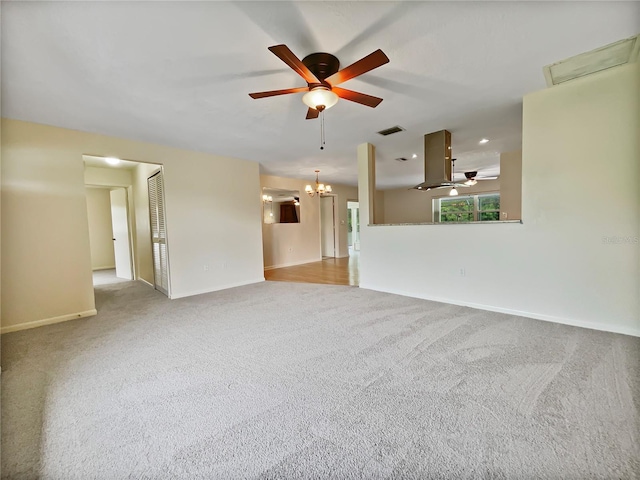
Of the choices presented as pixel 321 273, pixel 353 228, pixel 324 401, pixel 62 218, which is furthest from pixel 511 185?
pixel 62 218

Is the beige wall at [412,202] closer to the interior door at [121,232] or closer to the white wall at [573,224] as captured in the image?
the white wall at [573,224]

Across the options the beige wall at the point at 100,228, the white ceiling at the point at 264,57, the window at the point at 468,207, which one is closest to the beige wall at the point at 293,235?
the white ceiling at the point at 264,57

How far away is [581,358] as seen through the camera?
6.77ft

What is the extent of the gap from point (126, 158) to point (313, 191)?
4.07 meters

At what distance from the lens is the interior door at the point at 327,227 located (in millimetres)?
8617

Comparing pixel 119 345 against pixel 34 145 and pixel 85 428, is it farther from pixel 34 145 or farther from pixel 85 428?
pixel 34 145

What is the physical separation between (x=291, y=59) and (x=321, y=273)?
4.83m

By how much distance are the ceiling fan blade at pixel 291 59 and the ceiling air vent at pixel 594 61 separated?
222 cm

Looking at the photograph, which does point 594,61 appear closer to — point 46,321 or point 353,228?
point 46,321

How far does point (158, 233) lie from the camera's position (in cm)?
464

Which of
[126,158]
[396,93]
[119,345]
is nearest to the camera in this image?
[119,345]

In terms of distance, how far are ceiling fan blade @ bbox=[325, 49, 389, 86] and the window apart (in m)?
7.68

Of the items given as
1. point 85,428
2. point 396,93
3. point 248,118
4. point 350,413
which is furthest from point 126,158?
point 350,413

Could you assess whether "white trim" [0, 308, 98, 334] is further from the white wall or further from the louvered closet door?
the white wall
